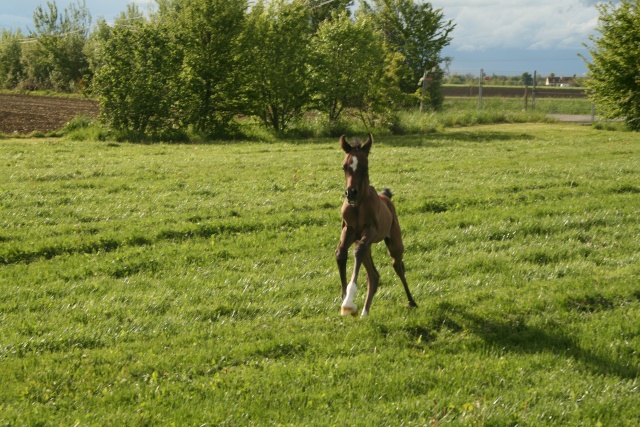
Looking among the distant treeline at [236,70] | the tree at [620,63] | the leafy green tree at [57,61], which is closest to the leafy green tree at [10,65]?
the leafy green tree at [57,61]

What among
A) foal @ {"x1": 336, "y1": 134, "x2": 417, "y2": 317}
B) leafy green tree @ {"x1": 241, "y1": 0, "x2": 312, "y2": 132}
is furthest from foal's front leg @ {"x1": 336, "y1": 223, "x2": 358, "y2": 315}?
leafy green tree @ {"x1": 241, "y1": 0, "x2": 312, "y2": 132}

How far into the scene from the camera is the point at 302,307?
24.8 ft

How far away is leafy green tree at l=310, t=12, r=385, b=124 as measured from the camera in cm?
3023

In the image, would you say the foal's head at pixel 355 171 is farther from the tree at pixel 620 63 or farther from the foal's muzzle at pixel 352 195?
the tree at pixel 620 63

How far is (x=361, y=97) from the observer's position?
103 ft

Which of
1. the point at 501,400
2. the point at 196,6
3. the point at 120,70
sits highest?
the point at 196,6

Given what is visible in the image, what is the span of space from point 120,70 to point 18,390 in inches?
942

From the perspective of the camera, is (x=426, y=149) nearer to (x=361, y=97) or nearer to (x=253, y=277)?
(x=361, y=97)

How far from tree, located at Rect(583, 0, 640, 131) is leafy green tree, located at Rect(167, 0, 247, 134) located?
16437 mm

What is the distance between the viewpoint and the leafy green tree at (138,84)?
27.4 meters

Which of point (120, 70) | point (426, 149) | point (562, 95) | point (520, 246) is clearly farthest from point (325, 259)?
point (562, 95)

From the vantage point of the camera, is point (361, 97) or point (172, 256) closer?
point (172, 256)

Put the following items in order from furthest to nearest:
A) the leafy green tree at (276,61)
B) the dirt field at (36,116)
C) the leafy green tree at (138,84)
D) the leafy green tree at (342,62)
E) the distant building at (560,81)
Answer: the distant building at (560,81), the dirt field at (36,116), the leafy green tree at (342,62), the leafy green tree at (276,61), the leafy green tree at (138,84)

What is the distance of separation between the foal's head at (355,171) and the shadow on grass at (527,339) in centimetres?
164
